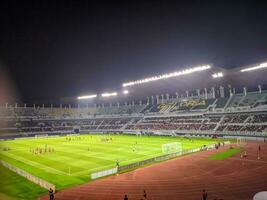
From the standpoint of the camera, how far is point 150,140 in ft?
214

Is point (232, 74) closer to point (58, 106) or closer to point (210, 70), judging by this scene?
point (210, 70)

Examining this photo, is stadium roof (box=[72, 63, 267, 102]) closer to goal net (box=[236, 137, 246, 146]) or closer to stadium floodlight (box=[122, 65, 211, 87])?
stadium floodlight (box=[122, 65, 211, 87])

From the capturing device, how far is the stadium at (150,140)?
2567 centimetres

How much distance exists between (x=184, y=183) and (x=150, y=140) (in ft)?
133

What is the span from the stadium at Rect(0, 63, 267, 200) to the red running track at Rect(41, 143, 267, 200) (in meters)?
0.09

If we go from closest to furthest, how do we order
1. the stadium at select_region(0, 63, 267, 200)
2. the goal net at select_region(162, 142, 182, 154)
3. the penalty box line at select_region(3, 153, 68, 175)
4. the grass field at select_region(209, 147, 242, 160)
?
the stadium at select_region(0, 63, 267, 200) → the penalty box line at select_region(3, 153, 68, 175) → the grass field at select_region(209, 147, 242, 160) → the goal net at select_region(162, 142, 182, 154)

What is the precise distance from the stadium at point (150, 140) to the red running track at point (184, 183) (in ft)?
0.31

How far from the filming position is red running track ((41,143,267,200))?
71.6ft

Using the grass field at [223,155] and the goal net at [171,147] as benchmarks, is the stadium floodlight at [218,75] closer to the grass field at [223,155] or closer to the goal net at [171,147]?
the goal net at [171,147]

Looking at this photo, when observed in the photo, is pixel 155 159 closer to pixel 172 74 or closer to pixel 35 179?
pixel 35 179

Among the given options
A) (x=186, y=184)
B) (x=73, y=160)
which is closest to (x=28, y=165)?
(x=73, y=160)

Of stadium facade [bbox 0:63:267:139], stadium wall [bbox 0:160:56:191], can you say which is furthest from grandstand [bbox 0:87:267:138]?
stadium wall [bbox 0:160:56:191]

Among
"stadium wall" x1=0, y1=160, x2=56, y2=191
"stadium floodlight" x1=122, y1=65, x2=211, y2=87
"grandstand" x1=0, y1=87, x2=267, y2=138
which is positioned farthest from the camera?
"stadium floodlight" x1=122, y1=65, x2=211, y2=87

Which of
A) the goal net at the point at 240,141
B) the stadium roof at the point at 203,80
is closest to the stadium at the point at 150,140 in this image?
the goal net at the point at 240,141
